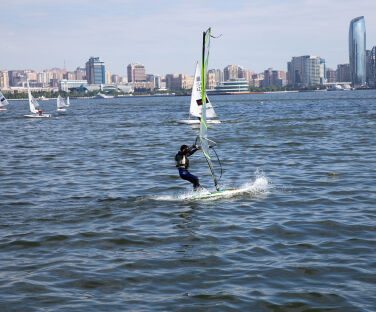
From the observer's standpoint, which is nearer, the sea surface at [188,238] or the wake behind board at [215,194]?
the sea surface at [188,238]

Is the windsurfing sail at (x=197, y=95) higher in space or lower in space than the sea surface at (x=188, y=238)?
higher

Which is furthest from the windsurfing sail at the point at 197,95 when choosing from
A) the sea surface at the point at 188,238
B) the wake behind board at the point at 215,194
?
the wake behind board at the point at 215,194

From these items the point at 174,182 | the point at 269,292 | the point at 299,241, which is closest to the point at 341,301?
the point at 269,292

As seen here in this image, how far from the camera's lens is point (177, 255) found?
1350cm

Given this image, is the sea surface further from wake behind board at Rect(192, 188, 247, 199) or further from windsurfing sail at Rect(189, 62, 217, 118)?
windsurfing sail at Rect(189, 62, 217, 118)

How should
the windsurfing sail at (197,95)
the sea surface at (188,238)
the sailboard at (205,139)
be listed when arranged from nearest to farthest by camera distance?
1. the sea surface at (188,238)
2. the sailboard at (205,139)
3. the windsurfing sail at (197,95)

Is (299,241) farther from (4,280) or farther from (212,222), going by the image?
(4,280)

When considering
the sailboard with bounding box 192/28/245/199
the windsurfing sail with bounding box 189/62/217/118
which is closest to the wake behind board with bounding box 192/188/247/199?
the sailboard with bounding box 192/28/245/199

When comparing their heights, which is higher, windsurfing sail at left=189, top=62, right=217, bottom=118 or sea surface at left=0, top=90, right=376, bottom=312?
windsurfing sail at left=189, top=62, right=217, bottom=118

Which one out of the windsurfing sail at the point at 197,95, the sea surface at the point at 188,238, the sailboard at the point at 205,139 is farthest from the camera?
the windsurfing sail at the point at 197,95

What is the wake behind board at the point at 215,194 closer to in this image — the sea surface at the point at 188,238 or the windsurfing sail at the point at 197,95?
the sea surface at the point at 188,238

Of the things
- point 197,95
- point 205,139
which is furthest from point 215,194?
point 197,95

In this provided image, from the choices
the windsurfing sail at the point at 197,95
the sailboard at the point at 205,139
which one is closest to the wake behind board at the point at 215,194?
the sailboard at the point at 205,139

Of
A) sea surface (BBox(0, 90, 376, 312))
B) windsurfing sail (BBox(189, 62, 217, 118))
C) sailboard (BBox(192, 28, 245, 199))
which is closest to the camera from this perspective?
sea surface (BBox(0, 90, 376, 312))
